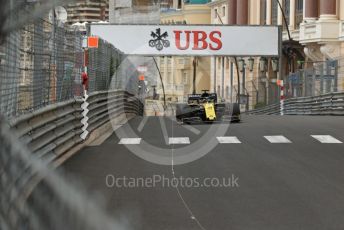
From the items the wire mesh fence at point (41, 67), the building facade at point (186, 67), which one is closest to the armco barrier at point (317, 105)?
the wire mesh fence at point (41, 67)

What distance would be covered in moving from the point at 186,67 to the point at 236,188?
291ft

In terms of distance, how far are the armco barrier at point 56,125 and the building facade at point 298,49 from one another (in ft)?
51.4

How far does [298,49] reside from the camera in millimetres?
54000

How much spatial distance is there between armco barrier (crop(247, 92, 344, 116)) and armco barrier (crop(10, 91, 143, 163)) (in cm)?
1329

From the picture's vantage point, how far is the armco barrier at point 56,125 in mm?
8836

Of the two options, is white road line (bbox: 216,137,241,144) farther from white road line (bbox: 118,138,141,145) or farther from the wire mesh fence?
the wire mesh fence

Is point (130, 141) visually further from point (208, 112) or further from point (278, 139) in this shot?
point (208, 112)

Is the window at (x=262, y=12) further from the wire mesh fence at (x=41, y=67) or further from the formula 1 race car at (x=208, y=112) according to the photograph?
the wire mesh fence at (x=41, y=67)

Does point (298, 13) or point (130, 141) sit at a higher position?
point (298, 13)

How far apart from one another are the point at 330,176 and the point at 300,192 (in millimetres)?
1620

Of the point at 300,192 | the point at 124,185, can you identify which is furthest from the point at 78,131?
the point at 300,192

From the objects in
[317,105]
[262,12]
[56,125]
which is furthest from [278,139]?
[262,12]

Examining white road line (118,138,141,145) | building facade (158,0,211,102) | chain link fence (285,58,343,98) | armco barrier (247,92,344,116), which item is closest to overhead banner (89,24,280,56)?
chain link fence (285,58,343,98)

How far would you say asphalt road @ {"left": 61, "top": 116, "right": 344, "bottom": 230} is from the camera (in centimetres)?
663
